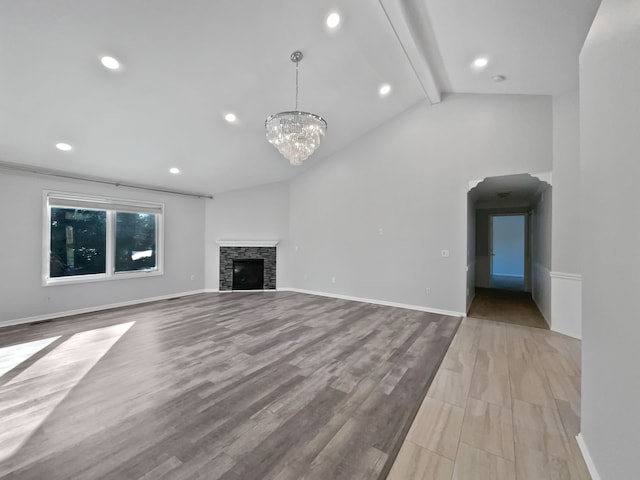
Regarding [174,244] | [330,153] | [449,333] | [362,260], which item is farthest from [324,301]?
[174,244]

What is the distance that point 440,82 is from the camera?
14.3 ft

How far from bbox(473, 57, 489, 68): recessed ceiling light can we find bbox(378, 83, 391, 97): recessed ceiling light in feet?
4.14

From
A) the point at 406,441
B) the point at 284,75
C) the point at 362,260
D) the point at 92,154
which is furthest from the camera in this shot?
the point at 362,260

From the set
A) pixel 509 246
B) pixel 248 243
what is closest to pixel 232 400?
pixel 248 243

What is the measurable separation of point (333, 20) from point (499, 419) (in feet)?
13.8

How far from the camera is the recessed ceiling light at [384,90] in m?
4.36

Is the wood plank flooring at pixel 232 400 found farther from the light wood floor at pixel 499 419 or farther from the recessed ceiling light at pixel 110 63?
the recessed ceiling light at pixel 110 63

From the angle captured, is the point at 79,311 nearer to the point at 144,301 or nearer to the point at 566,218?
the point at 144,301

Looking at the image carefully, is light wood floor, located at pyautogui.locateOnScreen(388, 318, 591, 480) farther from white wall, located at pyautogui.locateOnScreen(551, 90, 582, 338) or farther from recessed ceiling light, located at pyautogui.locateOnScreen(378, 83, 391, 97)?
recessed ceiling light, located at pyautogui.locateOnScreen(378, 83, 391, 97)

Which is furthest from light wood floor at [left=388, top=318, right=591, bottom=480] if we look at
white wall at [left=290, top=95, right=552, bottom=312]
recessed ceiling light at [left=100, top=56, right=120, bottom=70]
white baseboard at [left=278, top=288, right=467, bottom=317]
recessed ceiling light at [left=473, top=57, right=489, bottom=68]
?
recessed ceiling light at [left=100, top=56, right=120, bottom=70]

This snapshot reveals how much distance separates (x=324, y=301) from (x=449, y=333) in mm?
2644

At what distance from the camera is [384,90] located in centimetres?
446

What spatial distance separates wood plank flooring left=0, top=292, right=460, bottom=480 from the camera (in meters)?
1.61

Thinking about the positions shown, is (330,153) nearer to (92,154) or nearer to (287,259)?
(287,259)
